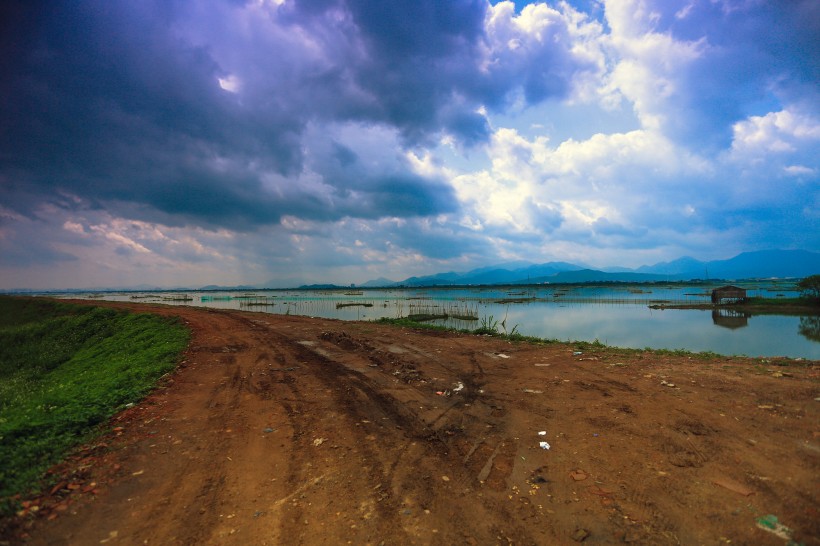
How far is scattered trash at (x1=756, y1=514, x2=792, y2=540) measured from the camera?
3.29 metres

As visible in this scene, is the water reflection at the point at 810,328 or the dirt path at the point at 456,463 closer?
the dirt path at the point at 456,463

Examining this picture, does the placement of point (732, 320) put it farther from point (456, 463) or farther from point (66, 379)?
point (66, 379)

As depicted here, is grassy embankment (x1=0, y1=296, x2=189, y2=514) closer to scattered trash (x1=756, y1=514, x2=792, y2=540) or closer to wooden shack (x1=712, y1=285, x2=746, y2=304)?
scattered trash (x1=756, y1=514, x2=792, y2=540)

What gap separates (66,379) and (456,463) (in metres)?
14.7

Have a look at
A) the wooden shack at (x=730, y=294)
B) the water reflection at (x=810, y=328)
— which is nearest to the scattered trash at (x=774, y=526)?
the water reflection at (x=810, y=328)

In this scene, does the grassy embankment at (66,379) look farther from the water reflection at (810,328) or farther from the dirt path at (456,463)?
the water reflection at (810,328)

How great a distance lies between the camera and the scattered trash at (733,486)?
3.97m

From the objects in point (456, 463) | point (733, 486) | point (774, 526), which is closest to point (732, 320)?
point (733, 486)

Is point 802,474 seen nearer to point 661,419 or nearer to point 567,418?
point 661,419

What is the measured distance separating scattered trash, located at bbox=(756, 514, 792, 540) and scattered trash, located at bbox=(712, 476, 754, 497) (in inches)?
16.6

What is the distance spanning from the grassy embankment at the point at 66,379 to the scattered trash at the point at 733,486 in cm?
811

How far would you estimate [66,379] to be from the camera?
12.2 m

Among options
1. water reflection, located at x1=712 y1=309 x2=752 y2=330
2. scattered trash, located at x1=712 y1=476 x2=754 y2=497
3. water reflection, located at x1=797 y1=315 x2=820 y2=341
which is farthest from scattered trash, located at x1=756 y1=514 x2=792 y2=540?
water reflection, located at x1=712 y1=309 x2=752 y2=330

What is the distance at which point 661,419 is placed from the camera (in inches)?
241
